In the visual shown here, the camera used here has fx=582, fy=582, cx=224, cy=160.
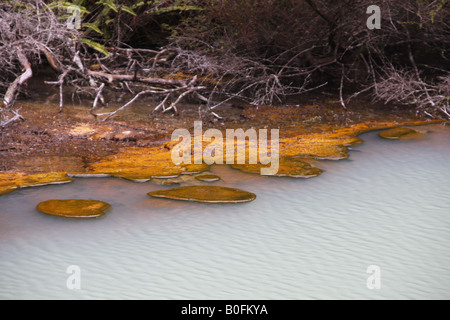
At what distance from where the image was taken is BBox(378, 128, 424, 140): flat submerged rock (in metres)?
6.70

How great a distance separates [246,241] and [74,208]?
141cm

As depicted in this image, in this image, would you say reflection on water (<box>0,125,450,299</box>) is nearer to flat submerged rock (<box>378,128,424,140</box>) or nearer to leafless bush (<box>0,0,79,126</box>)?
flat submerged rock (<box>378,128,424,140</box>)

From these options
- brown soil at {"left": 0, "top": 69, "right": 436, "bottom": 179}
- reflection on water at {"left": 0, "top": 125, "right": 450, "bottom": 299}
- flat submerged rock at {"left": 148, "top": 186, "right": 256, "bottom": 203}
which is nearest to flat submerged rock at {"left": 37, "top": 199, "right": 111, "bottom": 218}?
reflection on water at {"left": 0, "top": 125, "right": 450, "bottom": 299}

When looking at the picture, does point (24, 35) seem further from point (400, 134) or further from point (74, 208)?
point (400, 134)

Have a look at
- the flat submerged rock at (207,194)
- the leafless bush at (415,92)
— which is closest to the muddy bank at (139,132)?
the leafless bush at (415,92)

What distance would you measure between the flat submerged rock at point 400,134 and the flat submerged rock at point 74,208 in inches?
141

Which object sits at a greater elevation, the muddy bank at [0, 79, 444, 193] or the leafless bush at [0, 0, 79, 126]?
the leafless bush at [0, 0, 79, 126]

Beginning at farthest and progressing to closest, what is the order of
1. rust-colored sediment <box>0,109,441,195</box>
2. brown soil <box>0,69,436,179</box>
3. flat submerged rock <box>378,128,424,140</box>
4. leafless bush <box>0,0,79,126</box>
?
leafless bush <box>0,0,79,126</box> → flat submerged rock <box>378,128,424,140</box> → brown soil <box>0,69,436,179</box> → rust-colored sediment <box>0,109,441,195</box>

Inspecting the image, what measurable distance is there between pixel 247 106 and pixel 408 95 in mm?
2197

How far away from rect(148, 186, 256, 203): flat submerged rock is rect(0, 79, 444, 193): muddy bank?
42 centimetres

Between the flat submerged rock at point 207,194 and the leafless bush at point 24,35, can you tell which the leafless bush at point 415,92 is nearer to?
the flat submerged rock at point 207,194

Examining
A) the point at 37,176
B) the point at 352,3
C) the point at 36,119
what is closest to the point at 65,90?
the point at 36,119

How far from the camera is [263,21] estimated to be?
8.37 m

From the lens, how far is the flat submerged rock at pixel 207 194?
4.74 meters
